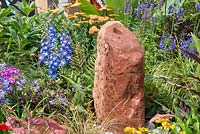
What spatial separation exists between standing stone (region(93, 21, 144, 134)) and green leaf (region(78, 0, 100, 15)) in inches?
68.8

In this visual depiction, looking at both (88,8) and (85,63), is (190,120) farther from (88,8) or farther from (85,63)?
(88,8)

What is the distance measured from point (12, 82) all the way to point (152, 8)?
7.17ft

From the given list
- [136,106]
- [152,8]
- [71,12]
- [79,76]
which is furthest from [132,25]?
[136,106]

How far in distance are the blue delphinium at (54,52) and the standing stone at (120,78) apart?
677mm

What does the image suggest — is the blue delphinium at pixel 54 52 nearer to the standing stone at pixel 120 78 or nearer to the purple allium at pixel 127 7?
the standing stone at pixel 120 78

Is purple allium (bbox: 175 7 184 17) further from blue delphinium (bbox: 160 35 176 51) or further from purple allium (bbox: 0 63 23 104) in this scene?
purple allium (bbox: 0 63 23 104)

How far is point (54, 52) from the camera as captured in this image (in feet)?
16.1

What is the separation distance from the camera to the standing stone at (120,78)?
408 cm

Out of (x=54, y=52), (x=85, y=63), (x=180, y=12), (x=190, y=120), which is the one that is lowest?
(x=190, y=120)

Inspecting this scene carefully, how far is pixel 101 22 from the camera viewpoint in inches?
221

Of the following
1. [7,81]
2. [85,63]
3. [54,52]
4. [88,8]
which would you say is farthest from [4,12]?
[7,81]

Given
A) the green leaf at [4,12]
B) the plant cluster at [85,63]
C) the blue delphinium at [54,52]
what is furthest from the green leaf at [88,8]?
the blue delphinium at [54,52]

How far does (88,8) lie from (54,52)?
4.04ft

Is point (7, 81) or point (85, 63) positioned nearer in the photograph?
point (7, 81)
